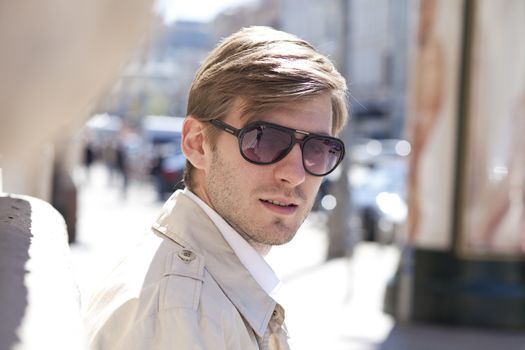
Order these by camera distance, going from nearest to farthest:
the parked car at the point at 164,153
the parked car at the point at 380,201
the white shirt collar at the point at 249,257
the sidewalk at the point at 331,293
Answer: the white shirt collar at the point at 249,257 → the sidewalk at the point at 331,293 → the parked car at the point at 380,201 → the parked car at the point at 164,153

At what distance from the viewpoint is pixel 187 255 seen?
77.9 inches

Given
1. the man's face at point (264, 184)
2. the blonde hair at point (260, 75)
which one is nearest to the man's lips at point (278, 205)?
the man's face at point (264, 184)

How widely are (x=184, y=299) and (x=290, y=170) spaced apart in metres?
0.55

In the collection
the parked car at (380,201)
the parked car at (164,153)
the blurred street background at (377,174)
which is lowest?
the parked car at (164,153)

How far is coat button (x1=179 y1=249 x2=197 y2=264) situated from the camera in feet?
6.43

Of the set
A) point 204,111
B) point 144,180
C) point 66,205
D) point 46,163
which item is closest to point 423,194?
point 66,205

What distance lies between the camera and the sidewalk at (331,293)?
8.73 metres

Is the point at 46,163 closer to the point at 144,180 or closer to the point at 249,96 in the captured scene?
the point at 249,96

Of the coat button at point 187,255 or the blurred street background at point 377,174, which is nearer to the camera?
the blurred street background at point 377,174

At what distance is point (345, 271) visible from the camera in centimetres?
1391

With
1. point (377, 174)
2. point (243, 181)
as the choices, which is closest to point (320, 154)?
point (243, 181)

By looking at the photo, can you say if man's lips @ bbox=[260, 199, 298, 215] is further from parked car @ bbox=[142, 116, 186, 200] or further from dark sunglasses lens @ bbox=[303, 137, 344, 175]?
parked car @ bbox=[142, 116, 186, 200]

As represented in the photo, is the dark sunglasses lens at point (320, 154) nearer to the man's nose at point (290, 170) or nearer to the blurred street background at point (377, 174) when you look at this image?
the man's nose at point (290, 170)

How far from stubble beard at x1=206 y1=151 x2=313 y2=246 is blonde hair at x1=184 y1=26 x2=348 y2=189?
0.11 m
